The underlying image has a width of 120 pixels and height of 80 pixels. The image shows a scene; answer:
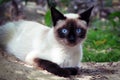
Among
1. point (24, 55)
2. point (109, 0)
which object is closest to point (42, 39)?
point (24, 55)

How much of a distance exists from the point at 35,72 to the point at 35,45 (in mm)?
462

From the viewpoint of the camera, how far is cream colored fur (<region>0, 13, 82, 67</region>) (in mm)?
4191

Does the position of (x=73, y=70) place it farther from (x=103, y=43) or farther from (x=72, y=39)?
(x=103, y=43)

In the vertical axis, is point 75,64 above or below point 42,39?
below

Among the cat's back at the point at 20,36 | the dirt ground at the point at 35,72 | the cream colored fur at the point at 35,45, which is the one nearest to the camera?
the dirt ground at the point at 35,72

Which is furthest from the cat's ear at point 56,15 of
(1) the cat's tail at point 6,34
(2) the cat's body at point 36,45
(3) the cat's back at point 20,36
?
(1) the cat's tail at point 6,34

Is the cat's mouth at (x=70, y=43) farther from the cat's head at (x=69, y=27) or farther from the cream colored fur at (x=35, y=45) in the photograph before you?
the cream colored fur at (x=35, y=45)

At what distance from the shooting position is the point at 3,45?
4734 mm

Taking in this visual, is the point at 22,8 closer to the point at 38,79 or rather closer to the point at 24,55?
the point at 24,55

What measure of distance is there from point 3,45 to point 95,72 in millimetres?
1185

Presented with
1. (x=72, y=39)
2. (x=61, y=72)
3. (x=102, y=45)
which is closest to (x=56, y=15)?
(x=72, y=39)

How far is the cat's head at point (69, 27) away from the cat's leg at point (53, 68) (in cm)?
26

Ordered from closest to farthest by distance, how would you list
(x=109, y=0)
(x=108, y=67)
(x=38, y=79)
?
(x=38, y=79) → (x=108, y=67) → (x=109, y=0)

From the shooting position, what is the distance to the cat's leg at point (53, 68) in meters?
4.05
